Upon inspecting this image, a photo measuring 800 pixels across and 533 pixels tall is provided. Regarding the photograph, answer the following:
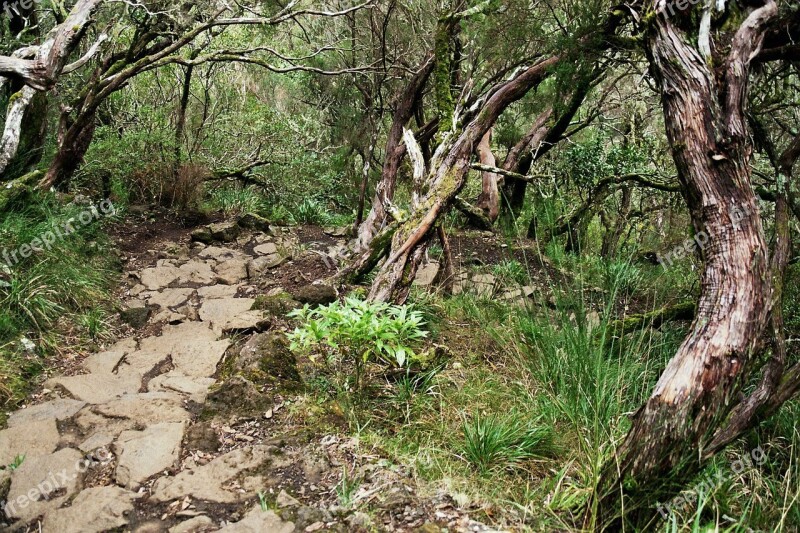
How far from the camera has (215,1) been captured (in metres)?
7.00

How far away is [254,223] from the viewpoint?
7949 mm

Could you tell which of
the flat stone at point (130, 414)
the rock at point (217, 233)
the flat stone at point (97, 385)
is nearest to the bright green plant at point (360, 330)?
the flat stone at point (130, 414)

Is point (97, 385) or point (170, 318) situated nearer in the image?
point (97, 385)

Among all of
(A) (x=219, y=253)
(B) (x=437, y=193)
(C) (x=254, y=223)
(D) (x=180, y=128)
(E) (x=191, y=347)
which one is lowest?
(E) (x=191, y=347)

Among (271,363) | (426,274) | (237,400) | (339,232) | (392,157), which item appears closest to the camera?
(237,400)

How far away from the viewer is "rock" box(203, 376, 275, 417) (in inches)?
128

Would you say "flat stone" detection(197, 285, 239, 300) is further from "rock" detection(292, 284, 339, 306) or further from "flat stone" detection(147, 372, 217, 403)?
"flat stone" detection(147, 372, 217, 403)

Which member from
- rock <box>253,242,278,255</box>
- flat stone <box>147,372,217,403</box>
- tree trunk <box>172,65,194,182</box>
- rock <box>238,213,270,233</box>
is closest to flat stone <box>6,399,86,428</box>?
flat stone <box>147,372,217,403</box>

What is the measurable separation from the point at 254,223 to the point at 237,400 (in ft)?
16.3

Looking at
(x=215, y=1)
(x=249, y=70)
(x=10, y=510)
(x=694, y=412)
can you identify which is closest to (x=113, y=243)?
(x=215, y=1)

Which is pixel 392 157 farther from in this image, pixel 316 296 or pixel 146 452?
pixel 146 452

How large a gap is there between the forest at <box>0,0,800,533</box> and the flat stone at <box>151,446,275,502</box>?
1cm

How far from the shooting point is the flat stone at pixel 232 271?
6.15m

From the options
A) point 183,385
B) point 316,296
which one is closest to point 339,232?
point 316,296
